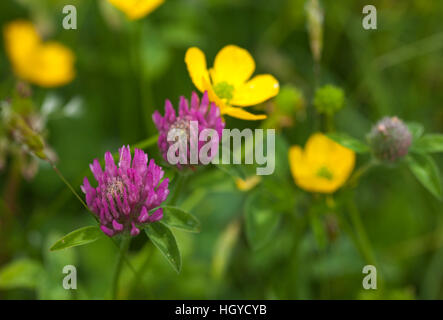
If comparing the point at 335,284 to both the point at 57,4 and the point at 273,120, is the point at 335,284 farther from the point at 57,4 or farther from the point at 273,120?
the point at 57,4

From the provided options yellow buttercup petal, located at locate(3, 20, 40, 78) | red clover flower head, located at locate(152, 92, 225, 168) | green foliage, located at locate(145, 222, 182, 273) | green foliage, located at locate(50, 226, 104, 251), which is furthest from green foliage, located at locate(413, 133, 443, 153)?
yellow buttercup petal, located at locate(3, 20, 40, 78)

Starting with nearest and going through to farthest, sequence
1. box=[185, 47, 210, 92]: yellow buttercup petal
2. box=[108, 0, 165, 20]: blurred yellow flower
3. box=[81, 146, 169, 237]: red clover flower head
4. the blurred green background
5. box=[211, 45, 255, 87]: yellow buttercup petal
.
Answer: box=[81, 146, 169, 237]: red clover flower head → box=[185, 47, 210, 92]: yellow buttercup petal → box=[211, 45, 255, 87]: yellow buttercup petal → box=[108, 0, 165, 20]: blurred yellow flower → the blurred green background

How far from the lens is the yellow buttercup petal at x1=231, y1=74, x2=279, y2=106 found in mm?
1420

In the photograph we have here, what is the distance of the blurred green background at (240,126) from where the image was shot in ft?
6.50

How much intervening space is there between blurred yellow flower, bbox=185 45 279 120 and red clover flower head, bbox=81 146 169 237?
25cm

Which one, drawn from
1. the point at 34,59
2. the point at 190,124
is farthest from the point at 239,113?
the point at 34,59

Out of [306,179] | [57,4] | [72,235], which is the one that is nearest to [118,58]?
[57,4]

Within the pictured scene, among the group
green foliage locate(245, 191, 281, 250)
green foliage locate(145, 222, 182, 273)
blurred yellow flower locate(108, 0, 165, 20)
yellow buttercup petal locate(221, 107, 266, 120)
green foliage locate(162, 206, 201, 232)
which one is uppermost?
blurred yellow flower locate(108, 0, 165, 20)

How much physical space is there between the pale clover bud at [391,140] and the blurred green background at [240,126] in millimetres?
269

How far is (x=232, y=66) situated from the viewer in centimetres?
156

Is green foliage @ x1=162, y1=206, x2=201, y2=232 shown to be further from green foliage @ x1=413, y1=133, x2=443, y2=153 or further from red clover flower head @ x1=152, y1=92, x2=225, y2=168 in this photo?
green foliage @ x1=413, y1=133, x2=443, y2=153

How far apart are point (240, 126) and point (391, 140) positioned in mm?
1059

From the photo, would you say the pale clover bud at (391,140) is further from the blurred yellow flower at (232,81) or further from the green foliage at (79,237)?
Answer: the green foliage at (79,237)

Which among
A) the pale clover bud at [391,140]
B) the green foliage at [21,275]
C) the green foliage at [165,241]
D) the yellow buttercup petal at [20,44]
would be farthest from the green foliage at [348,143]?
the yellow buttercup petal at [20,44]
